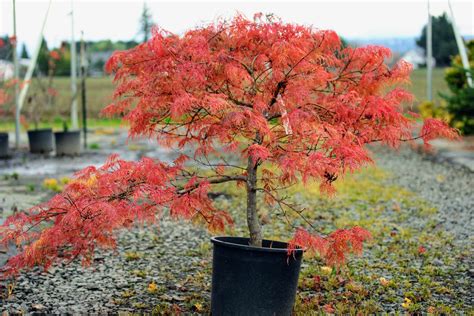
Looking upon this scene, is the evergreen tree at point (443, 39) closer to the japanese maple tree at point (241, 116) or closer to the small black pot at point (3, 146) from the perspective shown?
the small black pot at point (3, 146)

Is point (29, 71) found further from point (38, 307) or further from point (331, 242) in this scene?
point (331, 242)

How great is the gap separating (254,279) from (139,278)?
158cm

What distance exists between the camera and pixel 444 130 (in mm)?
4090

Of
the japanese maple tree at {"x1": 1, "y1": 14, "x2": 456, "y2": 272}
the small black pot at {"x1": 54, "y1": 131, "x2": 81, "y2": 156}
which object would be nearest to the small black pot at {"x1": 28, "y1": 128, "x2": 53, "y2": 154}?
the small black pot at {"x1": 54, "y1": 131, "x2": 81, "y2": 156}

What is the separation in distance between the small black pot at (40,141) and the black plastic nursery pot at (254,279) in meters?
10.8

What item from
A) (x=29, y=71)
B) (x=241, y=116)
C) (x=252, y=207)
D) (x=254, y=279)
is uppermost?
(x=29, y=71)

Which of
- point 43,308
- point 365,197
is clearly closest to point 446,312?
point 43,308

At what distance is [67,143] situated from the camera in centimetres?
1377

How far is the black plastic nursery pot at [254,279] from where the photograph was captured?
3.99 m

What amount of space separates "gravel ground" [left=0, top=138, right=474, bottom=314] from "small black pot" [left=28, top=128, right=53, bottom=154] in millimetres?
7533

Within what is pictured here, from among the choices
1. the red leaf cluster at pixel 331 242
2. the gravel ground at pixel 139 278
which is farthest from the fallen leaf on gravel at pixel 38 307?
the red leaf cluster at pixel 331 242

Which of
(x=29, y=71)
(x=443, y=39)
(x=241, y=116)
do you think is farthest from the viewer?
(x=443, y=39)

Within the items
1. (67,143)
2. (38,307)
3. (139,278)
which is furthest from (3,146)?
(38,307)

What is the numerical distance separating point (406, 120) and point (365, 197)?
500 centimetres
